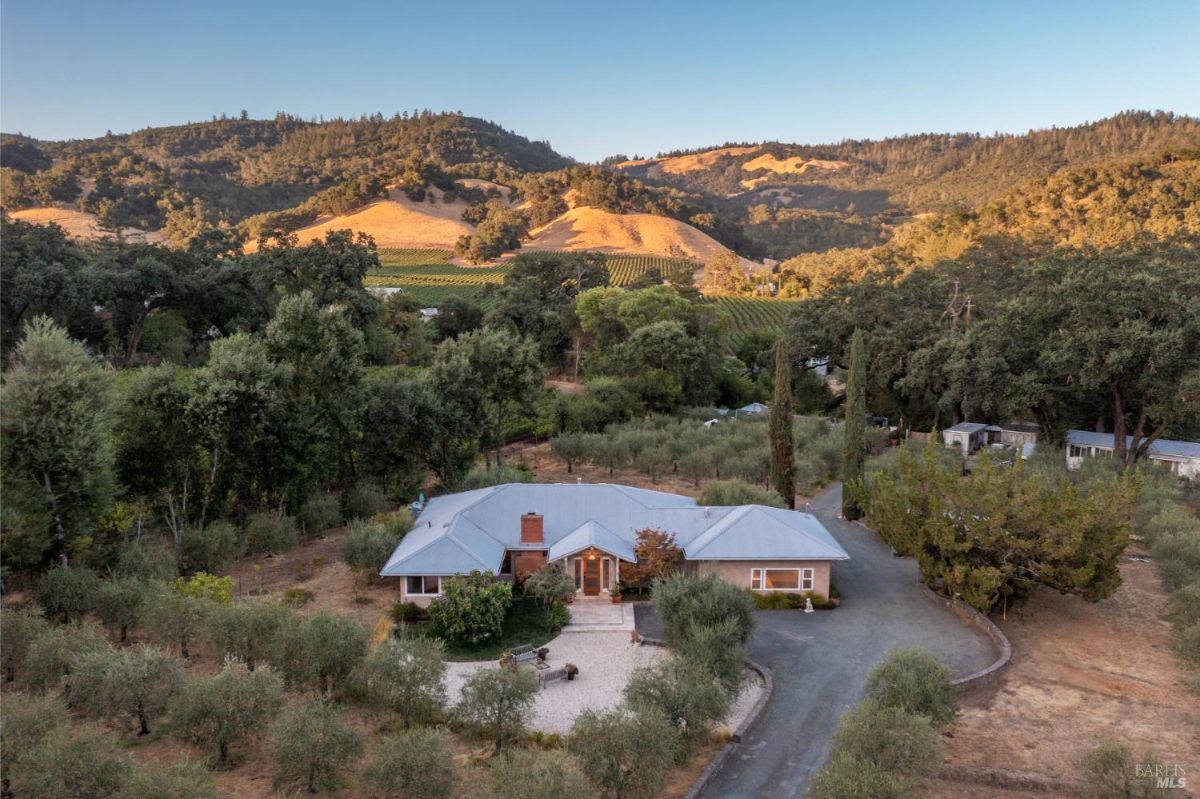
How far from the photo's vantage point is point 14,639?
14570 mm

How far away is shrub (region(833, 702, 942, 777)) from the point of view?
11562 millimetres

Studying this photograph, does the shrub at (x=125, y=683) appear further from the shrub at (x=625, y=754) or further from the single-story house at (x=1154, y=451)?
the single-story house at (x=1154, y=451)

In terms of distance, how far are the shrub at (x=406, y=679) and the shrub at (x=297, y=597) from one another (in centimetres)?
636

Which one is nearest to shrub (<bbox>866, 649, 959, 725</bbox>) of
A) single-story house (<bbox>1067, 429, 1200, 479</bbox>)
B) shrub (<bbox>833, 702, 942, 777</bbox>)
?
shrub (<bbox>833, 702, 942, 777</bbox>)

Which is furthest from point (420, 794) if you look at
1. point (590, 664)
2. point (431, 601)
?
point (431, 601)

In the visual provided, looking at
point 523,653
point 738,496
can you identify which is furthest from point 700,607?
point 738,496

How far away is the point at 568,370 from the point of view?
5847 cm

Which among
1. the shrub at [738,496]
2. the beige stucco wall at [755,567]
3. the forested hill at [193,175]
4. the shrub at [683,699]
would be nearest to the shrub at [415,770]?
the shrub at [683,699]

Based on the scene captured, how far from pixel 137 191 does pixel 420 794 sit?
463 ft

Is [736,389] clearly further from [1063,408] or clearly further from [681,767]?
[681,767]

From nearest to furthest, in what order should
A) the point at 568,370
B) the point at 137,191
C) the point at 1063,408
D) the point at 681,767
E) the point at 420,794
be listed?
the point at 420,794 → the point at 681,767 → the point at 1063,408 → the point at 568,370 → the point at 137,191

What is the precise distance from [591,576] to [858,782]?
446 inches

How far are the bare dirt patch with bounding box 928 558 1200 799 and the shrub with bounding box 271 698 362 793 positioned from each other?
912 centimetres

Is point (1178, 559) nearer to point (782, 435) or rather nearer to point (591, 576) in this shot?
point (782, 435)
